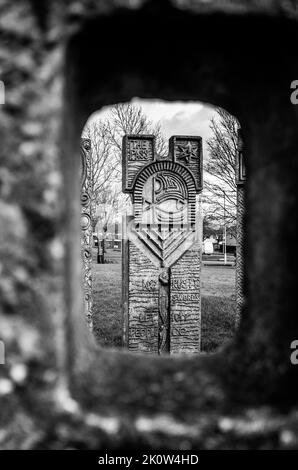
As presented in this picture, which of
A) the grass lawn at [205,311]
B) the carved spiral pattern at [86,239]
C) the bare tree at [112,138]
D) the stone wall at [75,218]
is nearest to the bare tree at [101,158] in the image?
the bare tree at [112,138]

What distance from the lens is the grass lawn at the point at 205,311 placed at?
7.66 metres

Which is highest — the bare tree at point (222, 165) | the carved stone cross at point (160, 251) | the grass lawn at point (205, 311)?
the bare tree at point (222, 165)

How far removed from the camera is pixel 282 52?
3.08 feet

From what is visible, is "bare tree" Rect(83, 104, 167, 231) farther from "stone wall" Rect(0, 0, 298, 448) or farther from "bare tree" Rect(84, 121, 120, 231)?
"stone wall" Rect(0, 0, 298, 448)

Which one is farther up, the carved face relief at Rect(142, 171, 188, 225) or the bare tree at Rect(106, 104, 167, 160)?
the bare tree at Rect(106, 104, 167, 160)

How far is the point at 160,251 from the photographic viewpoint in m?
6.25

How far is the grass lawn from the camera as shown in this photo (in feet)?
25.1

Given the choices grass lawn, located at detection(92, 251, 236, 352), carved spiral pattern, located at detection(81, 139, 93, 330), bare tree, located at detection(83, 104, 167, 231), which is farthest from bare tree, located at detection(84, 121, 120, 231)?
carved spiral pattern, located at detection(81, 139, 93, 330)

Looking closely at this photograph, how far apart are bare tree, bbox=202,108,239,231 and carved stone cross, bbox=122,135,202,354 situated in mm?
5735

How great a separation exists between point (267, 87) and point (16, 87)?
0.58 meters

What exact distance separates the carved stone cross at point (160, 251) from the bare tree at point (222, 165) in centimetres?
573

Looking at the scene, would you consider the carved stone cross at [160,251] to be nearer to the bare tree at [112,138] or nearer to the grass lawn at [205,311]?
the grass lawn at [205,311]

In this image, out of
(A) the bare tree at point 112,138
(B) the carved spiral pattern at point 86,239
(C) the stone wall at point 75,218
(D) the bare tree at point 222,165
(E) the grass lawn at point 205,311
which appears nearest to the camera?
(C) the stone wall at point 75,218

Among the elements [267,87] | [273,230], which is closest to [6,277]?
[273,230]
